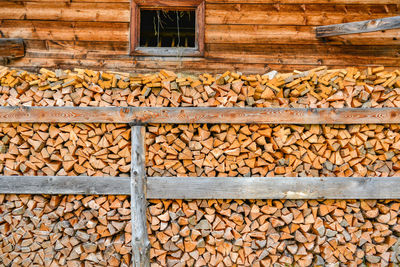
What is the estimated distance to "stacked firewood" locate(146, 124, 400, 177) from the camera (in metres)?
3.28

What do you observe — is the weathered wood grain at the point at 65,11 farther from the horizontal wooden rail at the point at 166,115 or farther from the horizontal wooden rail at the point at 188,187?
the horizontal wooden rail at the point at 188,187

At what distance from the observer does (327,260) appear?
3.32 meters

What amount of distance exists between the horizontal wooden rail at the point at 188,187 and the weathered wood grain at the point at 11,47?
1434 millimetres

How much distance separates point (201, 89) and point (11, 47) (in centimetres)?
228

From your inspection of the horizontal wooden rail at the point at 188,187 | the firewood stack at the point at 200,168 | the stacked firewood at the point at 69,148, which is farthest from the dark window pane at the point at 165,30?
the horizontal wooden rail at the point at 188,187

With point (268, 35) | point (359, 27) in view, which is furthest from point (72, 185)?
point (359, 27)

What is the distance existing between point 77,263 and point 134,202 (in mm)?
943

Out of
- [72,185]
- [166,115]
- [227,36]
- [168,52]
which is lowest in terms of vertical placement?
[72,185]

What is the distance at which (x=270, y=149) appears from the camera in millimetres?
3273

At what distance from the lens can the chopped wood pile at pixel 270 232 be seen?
3.28 metres

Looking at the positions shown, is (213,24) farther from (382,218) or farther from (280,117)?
(382,218)

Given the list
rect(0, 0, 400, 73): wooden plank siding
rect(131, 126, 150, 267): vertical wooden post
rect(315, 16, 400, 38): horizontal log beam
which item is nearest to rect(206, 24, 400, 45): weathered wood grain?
rect(0, 0, 400, 73): wooden plank siding

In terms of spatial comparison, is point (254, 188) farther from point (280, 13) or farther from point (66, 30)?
point (66, 30)

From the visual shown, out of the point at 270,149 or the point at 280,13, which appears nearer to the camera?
the point at 270,149
